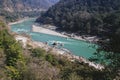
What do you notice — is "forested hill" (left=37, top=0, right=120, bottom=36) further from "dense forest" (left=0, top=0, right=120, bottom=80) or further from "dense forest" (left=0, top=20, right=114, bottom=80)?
"dense forest" (left=0, top=20, right=114, bottom=80)

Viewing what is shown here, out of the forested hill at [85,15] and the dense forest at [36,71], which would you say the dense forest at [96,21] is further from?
the dense forest at [36,71]

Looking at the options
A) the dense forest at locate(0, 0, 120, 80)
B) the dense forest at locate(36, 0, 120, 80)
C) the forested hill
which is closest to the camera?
the dense forest at locate(36, 0, 120, 80)

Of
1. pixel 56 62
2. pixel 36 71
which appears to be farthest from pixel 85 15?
pixel 36 71

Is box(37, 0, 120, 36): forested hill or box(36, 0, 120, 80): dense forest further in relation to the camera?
box(37, 0, 120, 36): forested hill

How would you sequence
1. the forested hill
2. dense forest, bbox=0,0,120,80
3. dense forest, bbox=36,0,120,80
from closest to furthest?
dense forest, bbox=36,0,120,80, dense forest, bbox=0,0,120,80, the forested hill

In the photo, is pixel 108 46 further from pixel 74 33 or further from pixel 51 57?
pixel 74 33

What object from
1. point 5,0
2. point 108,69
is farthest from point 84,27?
point 5,0

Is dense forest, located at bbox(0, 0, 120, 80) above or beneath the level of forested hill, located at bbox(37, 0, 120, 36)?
above

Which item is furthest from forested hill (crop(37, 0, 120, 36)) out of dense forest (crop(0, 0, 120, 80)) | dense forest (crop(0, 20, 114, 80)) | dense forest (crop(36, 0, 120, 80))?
dense forest (crop(0, 20, 114, 80))
